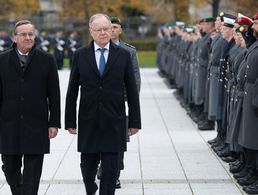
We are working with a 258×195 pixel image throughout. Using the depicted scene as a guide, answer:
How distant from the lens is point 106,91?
797 cm

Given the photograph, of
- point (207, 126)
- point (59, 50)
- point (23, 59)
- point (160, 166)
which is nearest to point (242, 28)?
point (160, 166)

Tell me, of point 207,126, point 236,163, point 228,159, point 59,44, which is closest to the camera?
point 236,163

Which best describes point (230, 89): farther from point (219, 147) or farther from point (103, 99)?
point (103, 99)

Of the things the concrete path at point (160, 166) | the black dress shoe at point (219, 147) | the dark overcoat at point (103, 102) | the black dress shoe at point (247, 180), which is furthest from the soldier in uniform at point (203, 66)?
the dark overcoat at point (103, 102)

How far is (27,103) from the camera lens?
7902 millimetres

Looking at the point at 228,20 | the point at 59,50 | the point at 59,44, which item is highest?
the point at 228,20

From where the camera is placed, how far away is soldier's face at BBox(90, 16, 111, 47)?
796 centimetres

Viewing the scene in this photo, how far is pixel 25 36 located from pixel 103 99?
0.96 metres

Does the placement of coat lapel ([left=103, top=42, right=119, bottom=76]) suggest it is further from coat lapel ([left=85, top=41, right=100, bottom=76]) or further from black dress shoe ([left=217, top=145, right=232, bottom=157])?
black dress shoe ([left=217, top=145, right=232, bottom=157])

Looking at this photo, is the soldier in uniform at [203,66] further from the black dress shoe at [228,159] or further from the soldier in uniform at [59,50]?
the soldier in uniform at [59,50]

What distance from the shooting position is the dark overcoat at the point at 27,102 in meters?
7.90

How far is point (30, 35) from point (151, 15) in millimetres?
62227

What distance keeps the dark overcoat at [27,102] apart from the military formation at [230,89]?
2.41 metres

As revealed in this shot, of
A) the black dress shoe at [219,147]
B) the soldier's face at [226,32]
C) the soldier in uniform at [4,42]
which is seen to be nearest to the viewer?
the soldier's face at [226,32]
